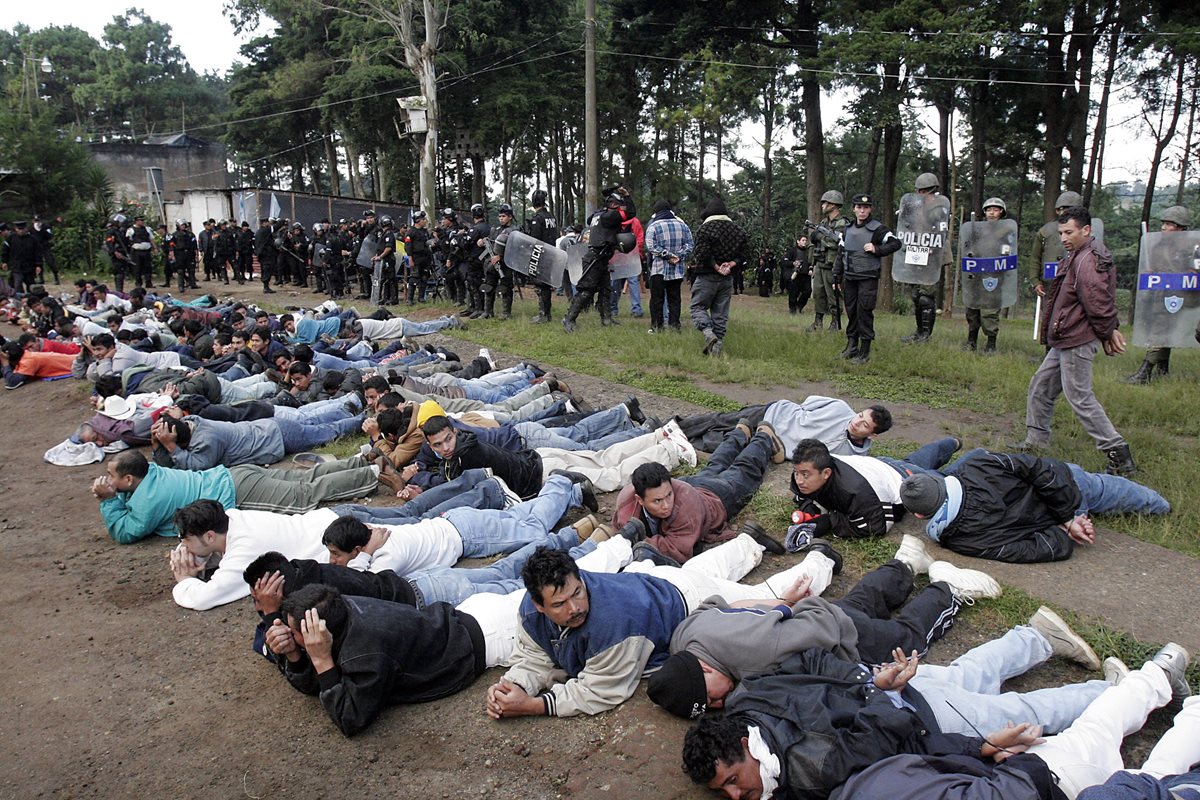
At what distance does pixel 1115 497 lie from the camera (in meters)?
4.68

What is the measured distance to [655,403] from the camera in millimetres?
7629

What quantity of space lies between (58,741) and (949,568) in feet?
13.1

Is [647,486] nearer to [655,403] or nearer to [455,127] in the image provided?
[655,403]

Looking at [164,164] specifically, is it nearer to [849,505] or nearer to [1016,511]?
[849,505]

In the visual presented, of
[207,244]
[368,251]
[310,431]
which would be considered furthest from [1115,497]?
[207,244]

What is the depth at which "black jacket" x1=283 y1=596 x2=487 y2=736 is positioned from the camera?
3.17m

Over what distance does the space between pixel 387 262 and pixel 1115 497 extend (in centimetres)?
1326

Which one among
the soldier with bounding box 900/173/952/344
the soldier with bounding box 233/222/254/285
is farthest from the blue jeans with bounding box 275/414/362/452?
the soldier with bounding box 233/222/254/285

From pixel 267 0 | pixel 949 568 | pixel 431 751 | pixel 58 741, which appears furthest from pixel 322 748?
pixel 267 0

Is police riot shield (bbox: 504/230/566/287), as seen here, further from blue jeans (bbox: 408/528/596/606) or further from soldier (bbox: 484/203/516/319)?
blue jeans (bbox: 408/528/596/606)

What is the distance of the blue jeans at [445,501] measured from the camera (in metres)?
4.98

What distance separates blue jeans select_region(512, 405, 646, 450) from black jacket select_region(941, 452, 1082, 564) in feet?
8.56

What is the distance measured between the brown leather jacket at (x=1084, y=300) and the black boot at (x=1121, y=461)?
28.0 inches

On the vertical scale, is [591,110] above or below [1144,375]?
above
